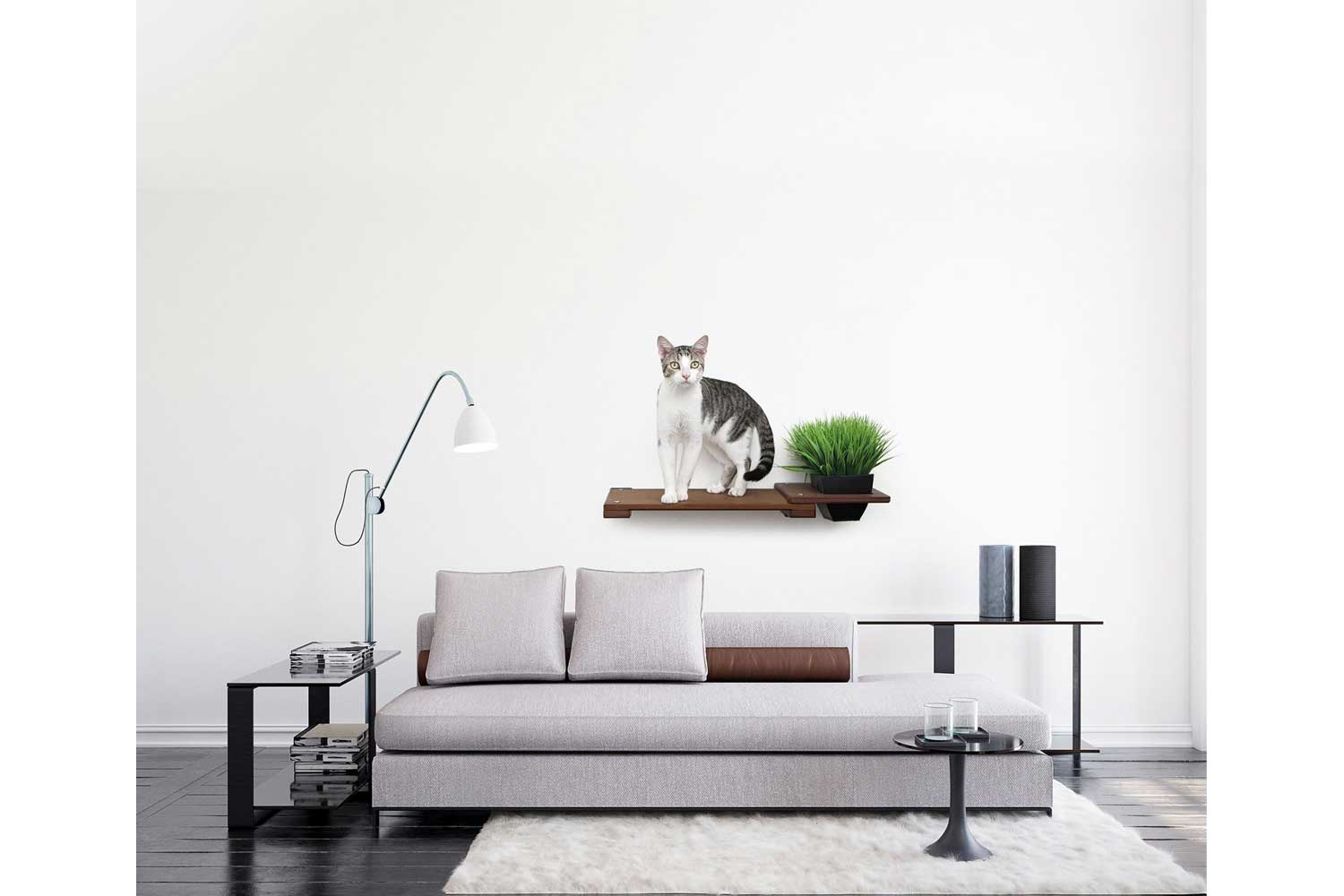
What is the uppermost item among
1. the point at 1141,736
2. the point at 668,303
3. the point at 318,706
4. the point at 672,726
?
the point at 668,303

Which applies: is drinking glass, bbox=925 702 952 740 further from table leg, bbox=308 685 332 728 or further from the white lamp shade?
table leg, bbox=308 685 332 728

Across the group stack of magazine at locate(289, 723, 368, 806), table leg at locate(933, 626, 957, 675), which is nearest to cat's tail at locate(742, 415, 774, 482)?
table leg at locate(933, 626, 957, 675)

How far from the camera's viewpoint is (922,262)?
455cm

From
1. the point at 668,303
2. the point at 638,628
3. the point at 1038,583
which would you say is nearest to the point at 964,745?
the point at 638,628

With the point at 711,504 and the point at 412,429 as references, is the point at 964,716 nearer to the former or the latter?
the point at 711,504

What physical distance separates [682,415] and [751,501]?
48cm

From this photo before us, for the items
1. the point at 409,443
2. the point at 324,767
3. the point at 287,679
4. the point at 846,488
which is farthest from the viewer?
the point at 409,443

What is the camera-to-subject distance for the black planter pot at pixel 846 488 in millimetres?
4281

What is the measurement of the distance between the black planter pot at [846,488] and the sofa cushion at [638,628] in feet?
2.55

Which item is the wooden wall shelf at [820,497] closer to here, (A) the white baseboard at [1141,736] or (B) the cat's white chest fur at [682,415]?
(B) the cat's white chest fur at [682,415]

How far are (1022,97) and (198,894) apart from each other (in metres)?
4.37

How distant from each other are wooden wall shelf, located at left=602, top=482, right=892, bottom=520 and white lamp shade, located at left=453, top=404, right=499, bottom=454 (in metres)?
0.70

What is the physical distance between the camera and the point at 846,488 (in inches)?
169

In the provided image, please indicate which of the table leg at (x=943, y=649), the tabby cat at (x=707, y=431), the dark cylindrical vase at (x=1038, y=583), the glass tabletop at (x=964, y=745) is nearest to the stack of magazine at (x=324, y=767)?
the tabby cat at (x=707, y=431)
